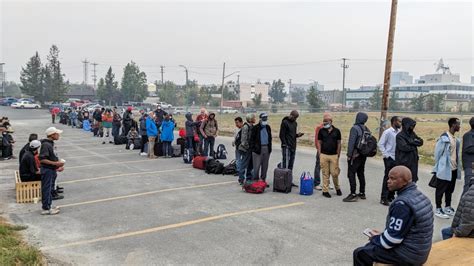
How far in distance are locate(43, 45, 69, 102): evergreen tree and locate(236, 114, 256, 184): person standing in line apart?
7444cm

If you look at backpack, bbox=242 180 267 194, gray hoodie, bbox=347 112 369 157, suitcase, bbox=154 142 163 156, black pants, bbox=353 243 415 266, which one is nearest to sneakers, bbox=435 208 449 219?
gray hoodie, bbox=347 112 369 157

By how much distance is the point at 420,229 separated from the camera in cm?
389

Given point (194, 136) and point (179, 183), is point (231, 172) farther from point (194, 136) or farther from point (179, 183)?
point (194, 136)

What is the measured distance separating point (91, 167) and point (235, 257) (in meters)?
8.88

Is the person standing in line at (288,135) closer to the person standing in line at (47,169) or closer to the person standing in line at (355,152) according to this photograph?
the person standing in line at (355,152)

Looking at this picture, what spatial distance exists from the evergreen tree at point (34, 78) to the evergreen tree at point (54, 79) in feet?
4.28

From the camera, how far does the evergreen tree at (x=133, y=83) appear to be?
86.1m

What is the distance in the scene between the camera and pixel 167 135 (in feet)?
47.5

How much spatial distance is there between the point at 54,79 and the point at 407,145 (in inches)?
3103

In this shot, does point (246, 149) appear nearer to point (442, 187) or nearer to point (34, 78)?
point (442, 187)

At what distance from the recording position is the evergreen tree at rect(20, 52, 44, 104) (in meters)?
78.2

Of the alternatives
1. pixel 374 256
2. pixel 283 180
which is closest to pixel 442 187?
pixel 283 180

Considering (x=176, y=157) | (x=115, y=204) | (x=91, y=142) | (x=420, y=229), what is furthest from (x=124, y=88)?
(x=420, y=229)

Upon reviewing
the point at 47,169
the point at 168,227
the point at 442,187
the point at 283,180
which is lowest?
the point at 168,227
